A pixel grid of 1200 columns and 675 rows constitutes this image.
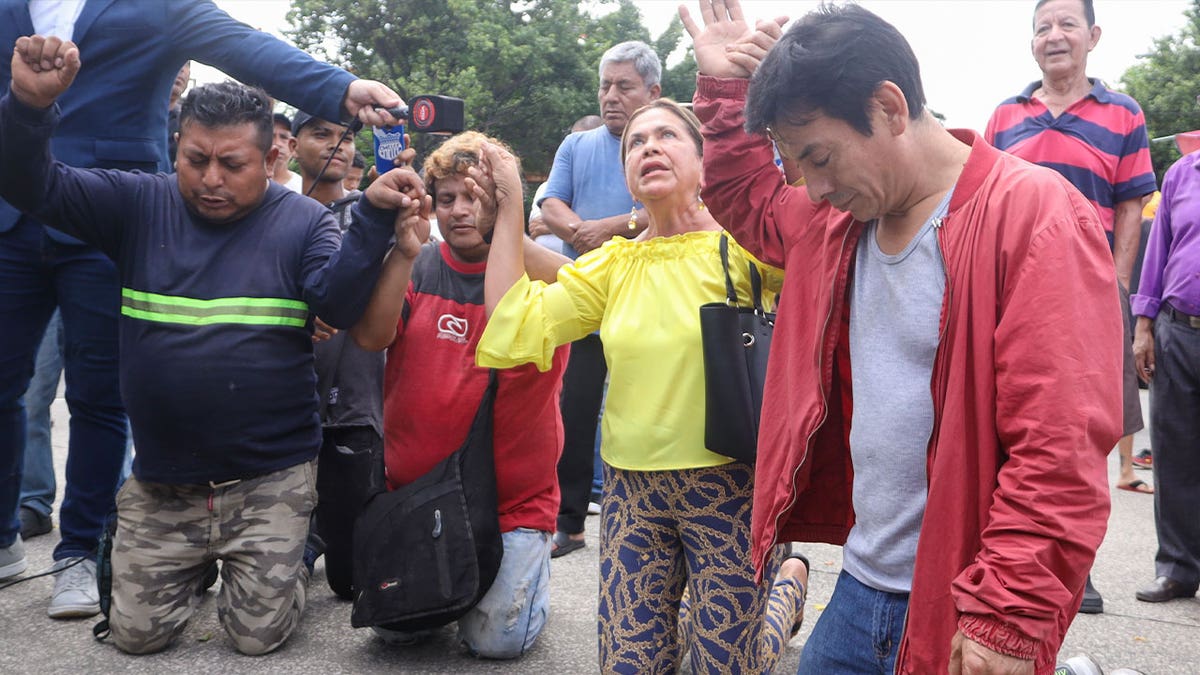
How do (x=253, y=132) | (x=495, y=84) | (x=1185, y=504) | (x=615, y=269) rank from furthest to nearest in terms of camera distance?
(x=495, y=84) → (x=1185, y=504) → (x=253, y=132) → (x=615, y=269)

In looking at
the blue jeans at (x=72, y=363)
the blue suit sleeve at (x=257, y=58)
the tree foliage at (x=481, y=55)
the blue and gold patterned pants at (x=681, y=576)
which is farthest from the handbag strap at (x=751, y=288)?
the tree foliage at (x=481, y=55)

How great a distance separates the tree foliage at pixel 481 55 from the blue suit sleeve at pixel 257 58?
20.6 m

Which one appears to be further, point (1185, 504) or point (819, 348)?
point (1185, 504)

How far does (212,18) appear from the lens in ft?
13.0

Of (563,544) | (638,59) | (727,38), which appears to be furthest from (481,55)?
(727,38)

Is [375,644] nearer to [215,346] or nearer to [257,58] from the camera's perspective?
[215,346]

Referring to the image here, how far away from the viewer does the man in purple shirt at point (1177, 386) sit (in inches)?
184

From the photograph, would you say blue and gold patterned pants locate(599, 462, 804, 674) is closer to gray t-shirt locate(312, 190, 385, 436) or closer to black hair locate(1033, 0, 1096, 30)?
gray t-shirt locate(312, 190, 385, 436)

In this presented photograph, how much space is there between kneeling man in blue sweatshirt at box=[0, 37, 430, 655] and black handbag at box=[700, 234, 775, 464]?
115 cm

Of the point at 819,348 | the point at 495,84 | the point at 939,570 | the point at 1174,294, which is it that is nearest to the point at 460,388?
the point at 819,348

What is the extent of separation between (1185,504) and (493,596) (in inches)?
119

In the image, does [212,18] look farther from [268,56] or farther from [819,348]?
[819,348]

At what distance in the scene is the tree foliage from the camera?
2539cm

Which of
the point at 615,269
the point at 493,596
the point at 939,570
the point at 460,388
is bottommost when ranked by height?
the point at 493,596
